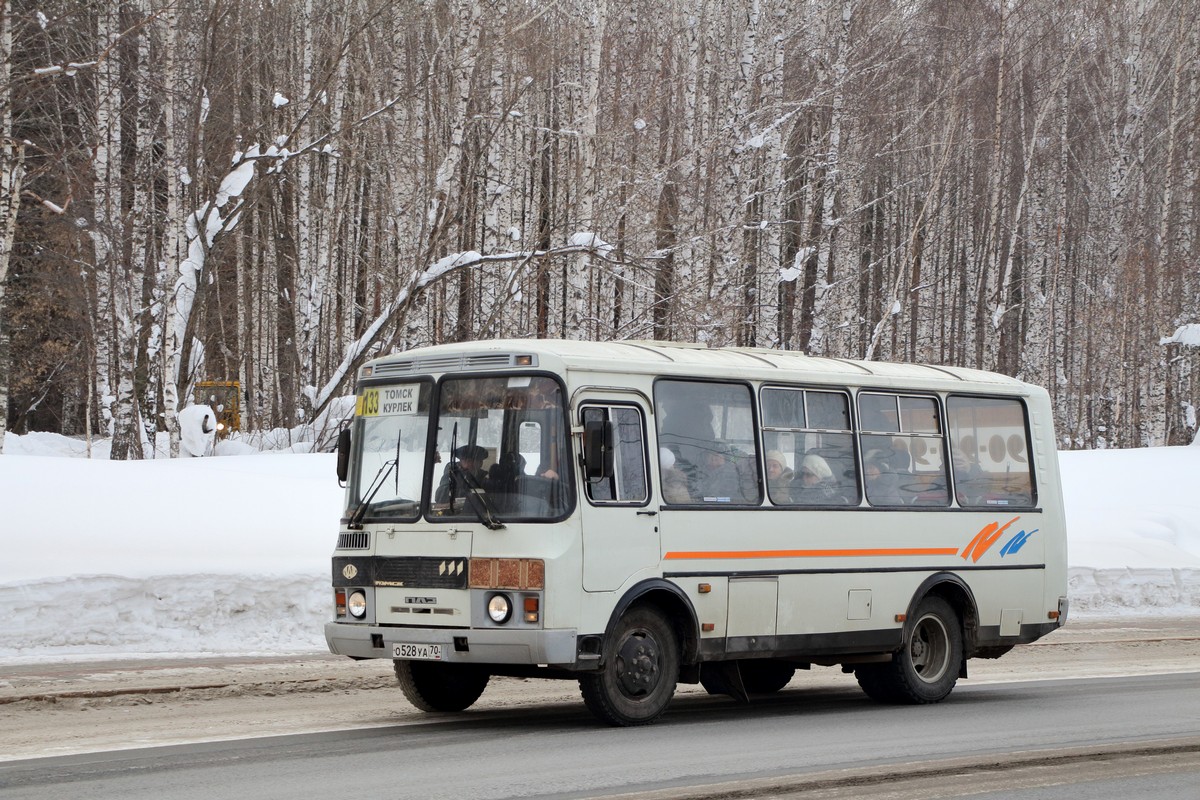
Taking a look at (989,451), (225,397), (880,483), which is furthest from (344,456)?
(225,397)

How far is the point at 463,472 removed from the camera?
11.1 meters

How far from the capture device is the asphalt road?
8.59 m

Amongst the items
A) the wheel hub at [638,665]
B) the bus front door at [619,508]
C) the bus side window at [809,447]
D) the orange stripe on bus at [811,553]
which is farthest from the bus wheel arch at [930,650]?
the bus front door at [619,508]

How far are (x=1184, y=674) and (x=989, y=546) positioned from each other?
2821mm

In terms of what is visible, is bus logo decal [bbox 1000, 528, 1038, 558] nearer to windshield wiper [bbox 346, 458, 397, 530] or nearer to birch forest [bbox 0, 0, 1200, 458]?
windshield wiper [bbox 346, 458, 397, 530]

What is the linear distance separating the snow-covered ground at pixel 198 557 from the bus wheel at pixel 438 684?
389 cm

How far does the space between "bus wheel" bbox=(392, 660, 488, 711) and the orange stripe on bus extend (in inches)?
67.4

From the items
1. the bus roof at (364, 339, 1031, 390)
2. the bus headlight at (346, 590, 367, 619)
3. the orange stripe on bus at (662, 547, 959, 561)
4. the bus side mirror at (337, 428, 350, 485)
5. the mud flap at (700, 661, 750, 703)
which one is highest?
the bus roof at (364, 339, 1031, 390)

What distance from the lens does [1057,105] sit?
48.9m

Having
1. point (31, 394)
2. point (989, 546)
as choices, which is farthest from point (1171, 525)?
point (31, 394)

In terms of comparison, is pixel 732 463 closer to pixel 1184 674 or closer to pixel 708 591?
pixel 708 591

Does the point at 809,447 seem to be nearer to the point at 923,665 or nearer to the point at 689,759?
the point at 923,665

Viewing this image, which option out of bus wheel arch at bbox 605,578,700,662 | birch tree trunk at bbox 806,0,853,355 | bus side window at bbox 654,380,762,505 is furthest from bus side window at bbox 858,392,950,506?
birch tree trunk at bbox 806,0,853,355

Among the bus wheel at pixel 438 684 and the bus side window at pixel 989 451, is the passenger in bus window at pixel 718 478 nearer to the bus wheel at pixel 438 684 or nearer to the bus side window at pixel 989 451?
the bus wheel at pixel 438 684
